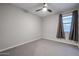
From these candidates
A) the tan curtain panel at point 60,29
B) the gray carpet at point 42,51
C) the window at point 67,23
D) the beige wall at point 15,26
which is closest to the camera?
the gray carpet at point 42,51

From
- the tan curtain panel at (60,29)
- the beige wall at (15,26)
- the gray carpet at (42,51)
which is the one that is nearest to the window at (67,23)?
the tan curtain panel at (60,29)

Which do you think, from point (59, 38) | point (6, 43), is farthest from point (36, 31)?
point (6, 43)

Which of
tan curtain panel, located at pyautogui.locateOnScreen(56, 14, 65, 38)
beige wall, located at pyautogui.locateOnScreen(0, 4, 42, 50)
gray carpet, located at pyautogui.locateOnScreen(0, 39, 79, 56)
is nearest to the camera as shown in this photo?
gray carpet, located at pyautogui.locateOnScreen(0, 39, 79, 56)

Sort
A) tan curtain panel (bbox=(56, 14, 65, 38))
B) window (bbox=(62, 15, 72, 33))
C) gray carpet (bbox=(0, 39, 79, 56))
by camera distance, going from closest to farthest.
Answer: gray carpet (bbox=(0, 39, 79, 56)), window (bbox=(62, 15, 72, 33)), tan curtain panel (bbox=(56, 14, 65, 38))

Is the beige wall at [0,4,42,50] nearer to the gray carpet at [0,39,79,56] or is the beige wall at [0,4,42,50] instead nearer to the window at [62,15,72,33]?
the gray carpet at [0,39,79,56]

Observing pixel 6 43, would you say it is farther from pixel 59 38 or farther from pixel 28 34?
pixel 59 38

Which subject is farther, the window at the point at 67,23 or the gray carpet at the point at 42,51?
the window at the point at 67,23

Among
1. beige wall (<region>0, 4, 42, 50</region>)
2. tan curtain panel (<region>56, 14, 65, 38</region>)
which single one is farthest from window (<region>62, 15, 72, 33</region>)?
beige wall (<region>0, 4, 42, 50</region>)

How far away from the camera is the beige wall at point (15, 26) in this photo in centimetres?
253

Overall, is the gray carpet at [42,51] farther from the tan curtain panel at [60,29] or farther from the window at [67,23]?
the window at [67,23]

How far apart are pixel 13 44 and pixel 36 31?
2195 millimetres

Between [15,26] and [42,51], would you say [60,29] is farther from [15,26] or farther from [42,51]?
[15,26]

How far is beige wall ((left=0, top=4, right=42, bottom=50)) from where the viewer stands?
2.53m

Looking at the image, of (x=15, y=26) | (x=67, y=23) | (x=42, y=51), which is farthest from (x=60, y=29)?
(x=15, y=26)
